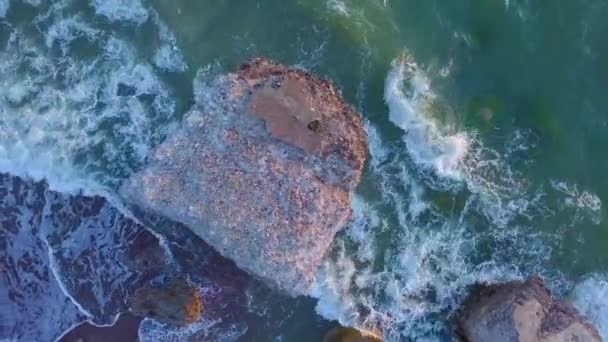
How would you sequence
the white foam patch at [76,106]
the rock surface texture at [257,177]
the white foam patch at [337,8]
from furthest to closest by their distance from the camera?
the white foam patch at [337,8] → the white foam patch at [76,106] → the rock surface texture at [257,177]

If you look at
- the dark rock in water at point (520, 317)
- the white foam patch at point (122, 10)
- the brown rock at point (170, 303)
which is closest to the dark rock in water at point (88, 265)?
the brown rock at point (170, 303)

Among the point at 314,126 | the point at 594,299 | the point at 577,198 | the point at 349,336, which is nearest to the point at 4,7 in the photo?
the point at 314,126

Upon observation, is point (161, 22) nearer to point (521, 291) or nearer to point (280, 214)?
point (280, 214)

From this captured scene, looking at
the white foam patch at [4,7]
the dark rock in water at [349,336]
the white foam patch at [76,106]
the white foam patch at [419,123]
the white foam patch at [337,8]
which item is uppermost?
the white foam patch at [337,8]

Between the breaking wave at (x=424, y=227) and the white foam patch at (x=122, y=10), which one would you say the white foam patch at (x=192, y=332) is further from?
the white foam patch at (x=122, y=10)

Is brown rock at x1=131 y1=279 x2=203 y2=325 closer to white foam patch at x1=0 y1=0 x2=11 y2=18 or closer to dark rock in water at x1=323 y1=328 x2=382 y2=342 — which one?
dark rock in water at x1=323 y1=328 x2=382 y2=342

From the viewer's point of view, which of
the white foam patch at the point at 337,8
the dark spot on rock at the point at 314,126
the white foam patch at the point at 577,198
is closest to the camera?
the dark spot on rock at the point at 314,126

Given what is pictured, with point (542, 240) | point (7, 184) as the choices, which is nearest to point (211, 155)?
point (7, 184)
